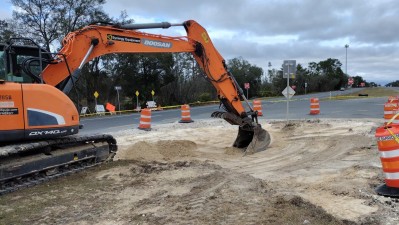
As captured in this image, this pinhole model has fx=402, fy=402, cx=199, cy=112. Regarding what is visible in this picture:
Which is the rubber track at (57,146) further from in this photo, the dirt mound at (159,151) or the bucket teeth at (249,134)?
the bucket teeth at (249,134)

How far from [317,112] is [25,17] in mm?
30781

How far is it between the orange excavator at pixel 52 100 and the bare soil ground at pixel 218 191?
425 millimetres

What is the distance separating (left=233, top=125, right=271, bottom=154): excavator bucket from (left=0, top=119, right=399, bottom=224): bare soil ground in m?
0.26

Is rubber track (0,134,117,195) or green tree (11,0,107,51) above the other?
green tree (11,0,107,51)

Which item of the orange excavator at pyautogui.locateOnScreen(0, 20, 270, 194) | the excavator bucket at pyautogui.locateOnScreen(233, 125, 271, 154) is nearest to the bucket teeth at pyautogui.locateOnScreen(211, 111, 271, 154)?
the excavator bucket at pyautogui.locateOnScreen(233, 125, 271, 154)

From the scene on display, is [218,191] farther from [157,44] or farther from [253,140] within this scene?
[253,140]

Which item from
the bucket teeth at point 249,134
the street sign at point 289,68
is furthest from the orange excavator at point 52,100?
the street sign at point 289,68

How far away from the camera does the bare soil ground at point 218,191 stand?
562 cm

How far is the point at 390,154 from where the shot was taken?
19.9 ft

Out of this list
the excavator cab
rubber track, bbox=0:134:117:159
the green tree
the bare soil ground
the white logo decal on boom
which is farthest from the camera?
the green tree

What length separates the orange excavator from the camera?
7602mm

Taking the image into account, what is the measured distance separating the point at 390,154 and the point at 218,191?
2771mm

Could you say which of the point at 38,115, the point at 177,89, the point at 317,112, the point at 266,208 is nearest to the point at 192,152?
the point at 38,115

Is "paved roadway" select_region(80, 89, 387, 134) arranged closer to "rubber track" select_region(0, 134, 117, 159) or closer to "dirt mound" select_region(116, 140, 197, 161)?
"dirt mound" select_region(116, 140, 197, 161)
